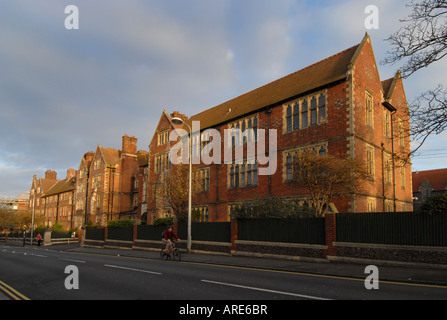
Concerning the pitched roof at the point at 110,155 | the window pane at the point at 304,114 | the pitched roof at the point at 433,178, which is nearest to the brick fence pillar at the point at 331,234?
the window pane at the point at 304,114

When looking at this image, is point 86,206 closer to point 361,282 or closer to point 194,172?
point 194,172

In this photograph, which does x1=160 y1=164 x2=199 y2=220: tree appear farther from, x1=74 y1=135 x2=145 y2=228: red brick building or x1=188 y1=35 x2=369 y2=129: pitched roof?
x1=74 y1=135 x2=145 y2=228: red brick building

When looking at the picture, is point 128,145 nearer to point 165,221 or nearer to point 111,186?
point 111,186

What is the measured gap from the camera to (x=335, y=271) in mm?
13062

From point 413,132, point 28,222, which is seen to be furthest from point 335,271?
point 28,222

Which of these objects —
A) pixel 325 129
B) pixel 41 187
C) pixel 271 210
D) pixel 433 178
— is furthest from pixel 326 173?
pixel 41 187

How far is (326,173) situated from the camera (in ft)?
62.5

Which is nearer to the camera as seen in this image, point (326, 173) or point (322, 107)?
point (326, 173)

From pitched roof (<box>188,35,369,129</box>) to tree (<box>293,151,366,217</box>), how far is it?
672cm

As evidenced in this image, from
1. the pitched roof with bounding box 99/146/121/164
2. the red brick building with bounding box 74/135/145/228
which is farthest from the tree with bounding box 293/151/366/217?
the pitched roof with bounding box 99/146/121/164

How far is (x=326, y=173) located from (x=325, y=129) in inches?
205

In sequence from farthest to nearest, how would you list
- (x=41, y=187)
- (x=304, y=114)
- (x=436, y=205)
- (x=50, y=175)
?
(x=50, y=175) < (x=41, y=187) < (x=304, y=114) < (x=436, y=205)

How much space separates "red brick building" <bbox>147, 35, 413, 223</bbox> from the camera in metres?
22.5
